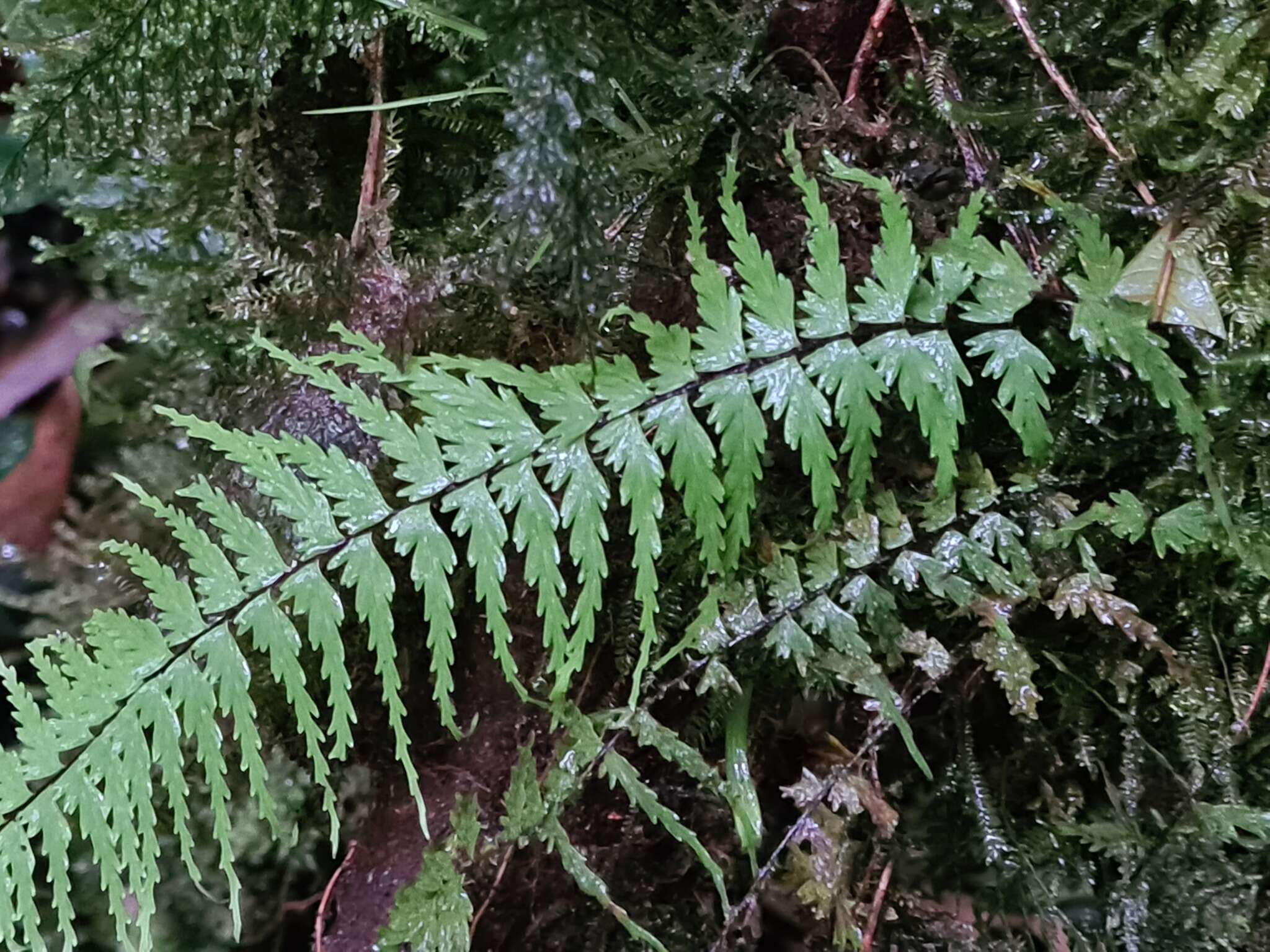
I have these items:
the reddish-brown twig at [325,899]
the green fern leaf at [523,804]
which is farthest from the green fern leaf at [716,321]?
the reddish-brown twig at [325,899]

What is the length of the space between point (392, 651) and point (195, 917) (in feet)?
2.36

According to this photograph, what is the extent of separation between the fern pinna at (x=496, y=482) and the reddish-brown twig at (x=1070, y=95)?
10 cm

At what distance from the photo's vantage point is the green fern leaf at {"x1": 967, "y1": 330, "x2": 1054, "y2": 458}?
85 centimetres

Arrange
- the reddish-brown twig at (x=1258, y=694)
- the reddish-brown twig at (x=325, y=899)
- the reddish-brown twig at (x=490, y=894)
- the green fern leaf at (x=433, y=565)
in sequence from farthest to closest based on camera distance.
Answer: the reddish-brown twig at (x=325, y=899)
the reddish-brown twig at (x=490, y=894)
the reddish-brown twig at (x=1258, y=694)
the green fern leaf at (x=433, y=565)

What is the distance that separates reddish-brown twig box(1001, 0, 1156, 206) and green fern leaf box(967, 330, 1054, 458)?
0.21 metres

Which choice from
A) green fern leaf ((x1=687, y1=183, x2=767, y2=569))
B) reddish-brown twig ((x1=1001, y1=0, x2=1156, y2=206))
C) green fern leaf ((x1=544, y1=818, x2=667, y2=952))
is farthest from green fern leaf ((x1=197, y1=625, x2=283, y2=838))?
reddish-brown twig ((x1=1001, y1=0, x2=1156, y2=206))

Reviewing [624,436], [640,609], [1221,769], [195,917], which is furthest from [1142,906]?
[195,917]

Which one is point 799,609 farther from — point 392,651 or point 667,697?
point 392,651

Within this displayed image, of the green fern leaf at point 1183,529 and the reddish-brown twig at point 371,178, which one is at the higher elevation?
the reddish-brown twig at point 371,178

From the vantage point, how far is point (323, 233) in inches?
44.1

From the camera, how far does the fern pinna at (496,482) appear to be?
0.83m

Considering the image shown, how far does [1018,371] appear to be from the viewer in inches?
33.4

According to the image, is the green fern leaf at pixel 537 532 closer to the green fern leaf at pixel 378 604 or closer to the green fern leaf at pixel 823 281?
the green fern leaf at pixel 378 604

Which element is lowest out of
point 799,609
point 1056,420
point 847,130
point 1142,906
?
point 1142,906
